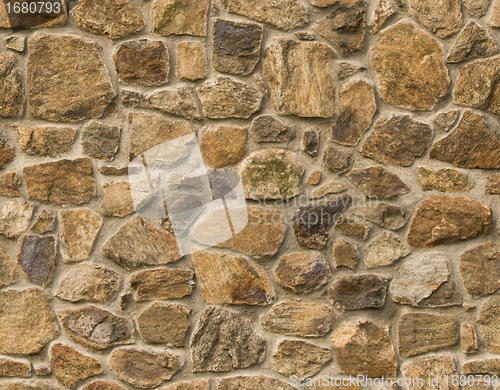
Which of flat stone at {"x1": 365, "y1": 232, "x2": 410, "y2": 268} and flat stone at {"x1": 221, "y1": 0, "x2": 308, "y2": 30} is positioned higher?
flat stone at {"x1": 221, "y1": 0, "x2": 308, "y2": 30}

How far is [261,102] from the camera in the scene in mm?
1615

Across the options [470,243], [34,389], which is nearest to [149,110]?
[34,389]

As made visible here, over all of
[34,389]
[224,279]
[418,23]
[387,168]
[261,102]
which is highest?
[418,23]

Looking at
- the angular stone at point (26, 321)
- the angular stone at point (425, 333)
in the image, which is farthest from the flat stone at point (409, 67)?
the angular stone at point (26, 321)

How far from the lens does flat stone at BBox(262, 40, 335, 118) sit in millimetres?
1591

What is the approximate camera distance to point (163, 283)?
1.64m

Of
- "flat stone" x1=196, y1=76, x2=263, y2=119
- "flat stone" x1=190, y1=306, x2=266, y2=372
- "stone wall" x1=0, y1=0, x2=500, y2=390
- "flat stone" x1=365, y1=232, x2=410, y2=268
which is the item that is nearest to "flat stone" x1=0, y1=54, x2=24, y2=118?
"stone wall" x1=0, y1=0, x2=500, y2=390

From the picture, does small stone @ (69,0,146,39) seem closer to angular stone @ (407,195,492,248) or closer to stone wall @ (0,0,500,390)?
stone wall @ (0,0,500,390)

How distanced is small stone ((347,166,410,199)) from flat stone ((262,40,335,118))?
0.87ft

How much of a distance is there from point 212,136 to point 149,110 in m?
0.27

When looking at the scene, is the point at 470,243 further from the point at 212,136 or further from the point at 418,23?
the point at 212,136

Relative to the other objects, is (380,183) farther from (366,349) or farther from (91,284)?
(91,284)

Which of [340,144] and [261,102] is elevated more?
[261,102]

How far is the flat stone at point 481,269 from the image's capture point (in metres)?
1.56
